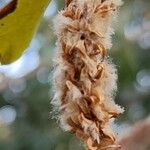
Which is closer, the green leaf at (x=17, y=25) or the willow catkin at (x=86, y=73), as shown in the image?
the willow catkin at (x=86, y=73)

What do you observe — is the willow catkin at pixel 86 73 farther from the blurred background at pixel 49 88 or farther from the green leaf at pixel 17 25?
the blurred background at pixel 49 88

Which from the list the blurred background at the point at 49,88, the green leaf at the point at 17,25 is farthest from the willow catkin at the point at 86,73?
the blurred background at the point at 49,88

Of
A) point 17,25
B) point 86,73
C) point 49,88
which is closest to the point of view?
point 86,73

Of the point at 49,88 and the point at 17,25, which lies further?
the point at 49,88

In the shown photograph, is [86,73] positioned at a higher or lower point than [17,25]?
lower

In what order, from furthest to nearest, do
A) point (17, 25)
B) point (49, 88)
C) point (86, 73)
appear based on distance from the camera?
point (49, 88) < point (17, 25) < point (86, 73)

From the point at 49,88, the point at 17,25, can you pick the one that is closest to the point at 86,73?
the point at 17,25

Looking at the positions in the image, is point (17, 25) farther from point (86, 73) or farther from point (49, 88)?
point (49, 88)
